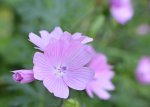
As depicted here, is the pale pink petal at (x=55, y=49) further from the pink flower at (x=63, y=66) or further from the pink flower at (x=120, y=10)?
the pink flower at (x=120, y=10)

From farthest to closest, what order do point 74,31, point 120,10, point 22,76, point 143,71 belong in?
point 143,71
point 120,10
point 74,31
point 22,76

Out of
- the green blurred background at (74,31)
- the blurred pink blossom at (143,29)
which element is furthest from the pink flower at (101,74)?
the blurred pink blossom at (143,29)

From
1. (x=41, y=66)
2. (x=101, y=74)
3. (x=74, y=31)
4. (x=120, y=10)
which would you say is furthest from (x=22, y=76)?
(x=120, y=10)

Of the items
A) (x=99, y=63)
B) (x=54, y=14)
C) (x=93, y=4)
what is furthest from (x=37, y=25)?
(x=93, y=4)

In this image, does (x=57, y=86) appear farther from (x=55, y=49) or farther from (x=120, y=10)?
(x=120, y=10)

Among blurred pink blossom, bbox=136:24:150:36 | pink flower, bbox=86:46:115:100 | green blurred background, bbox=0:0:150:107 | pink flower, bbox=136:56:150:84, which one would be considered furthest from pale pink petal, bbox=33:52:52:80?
blurred pink blossom, bbox=136:24:150:36

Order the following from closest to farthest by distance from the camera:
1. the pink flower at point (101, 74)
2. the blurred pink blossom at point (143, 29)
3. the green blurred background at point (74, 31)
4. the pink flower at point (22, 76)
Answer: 1. the pink flower at point (22, 76)
2. the pink flower at point (101, 74)
3. the green blurred background at point (74, 31)
4. the blurred pink blossom at point (143, 29)
